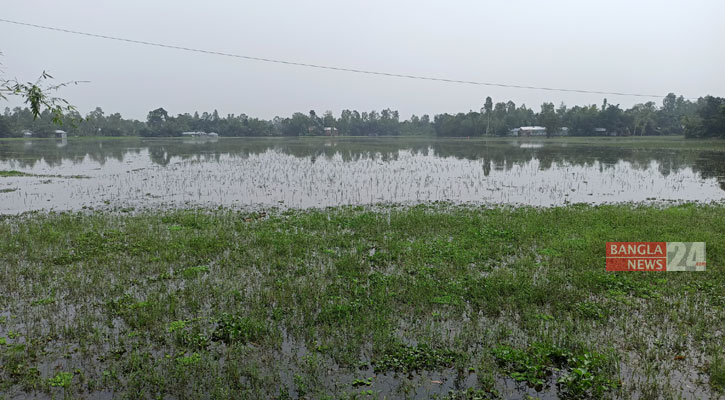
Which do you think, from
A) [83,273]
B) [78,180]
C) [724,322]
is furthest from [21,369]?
[78,180]

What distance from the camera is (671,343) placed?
5.38 metres

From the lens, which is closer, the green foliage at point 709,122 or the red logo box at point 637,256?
the red logo box at point 637,256

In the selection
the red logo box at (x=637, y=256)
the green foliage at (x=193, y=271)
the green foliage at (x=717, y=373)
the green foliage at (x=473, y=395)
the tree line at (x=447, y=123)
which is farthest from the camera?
A: the tree line at (x=447, y=123)

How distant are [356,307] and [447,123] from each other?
131 metres

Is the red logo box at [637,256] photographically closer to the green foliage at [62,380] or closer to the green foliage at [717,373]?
the green foliage at [717,373]

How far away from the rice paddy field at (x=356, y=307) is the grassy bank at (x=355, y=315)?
3 centimetres

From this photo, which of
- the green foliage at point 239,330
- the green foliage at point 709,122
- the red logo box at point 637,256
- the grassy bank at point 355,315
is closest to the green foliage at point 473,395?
the grassy bank at point 355,315

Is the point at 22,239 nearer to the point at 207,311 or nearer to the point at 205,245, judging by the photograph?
the point at 205,245

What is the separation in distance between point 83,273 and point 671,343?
32.9 ft

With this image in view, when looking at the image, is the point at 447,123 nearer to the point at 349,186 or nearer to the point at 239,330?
the point at 349,186

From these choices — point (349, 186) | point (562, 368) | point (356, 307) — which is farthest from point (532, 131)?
point (562, 368)

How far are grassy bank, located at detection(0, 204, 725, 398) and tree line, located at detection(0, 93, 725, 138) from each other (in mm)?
81964

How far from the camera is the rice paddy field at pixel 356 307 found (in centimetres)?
468

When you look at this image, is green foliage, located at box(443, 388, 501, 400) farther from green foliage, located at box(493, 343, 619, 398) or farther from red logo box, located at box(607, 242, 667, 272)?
Result: red logo box, located at box(607, 242, 667, 272)
